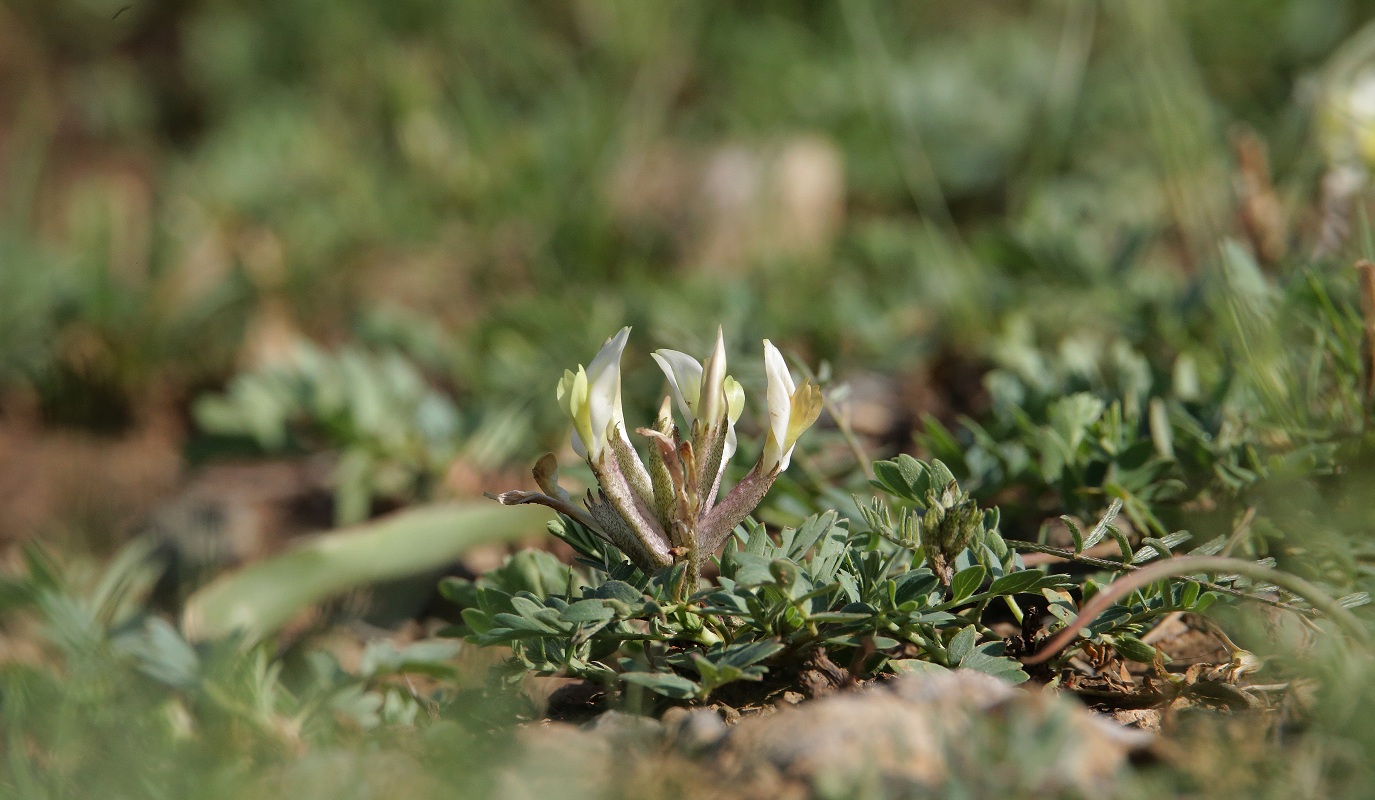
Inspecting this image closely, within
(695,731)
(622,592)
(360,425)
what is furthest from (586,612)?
(360,425)

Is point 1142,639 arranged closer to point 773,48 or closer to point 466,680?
point 466,680

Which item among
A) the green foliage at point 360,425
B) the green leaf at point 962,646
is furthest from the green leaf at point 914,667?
the green foliage at point 360,425

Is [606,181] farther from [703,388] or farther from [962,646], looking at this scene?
[962,646]

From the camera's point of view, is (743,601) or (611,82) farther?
(611,82)

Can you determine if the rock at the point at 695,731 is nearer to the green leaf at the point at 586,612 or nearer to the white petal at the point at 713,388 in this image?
the green leaf at the point at 586,612

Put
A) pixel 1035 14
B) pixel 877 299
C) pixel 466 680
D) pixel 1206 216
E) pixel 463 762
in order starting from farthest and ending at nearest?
pixel 1035 14
pixel 877 299
pixel 1206 216
pixel 466 680
pixel 463 762

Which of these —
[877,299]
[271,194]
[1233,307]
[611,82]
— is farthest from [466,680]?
[611,82]

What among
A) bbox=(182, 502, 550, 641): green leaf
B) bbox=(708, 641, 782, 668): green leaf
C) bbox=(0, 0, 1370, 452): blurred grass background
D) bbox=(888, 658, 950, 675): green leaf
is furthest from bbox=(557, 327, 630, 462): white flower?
bbox=(0, 0, 1370, 452): blurred grass background
